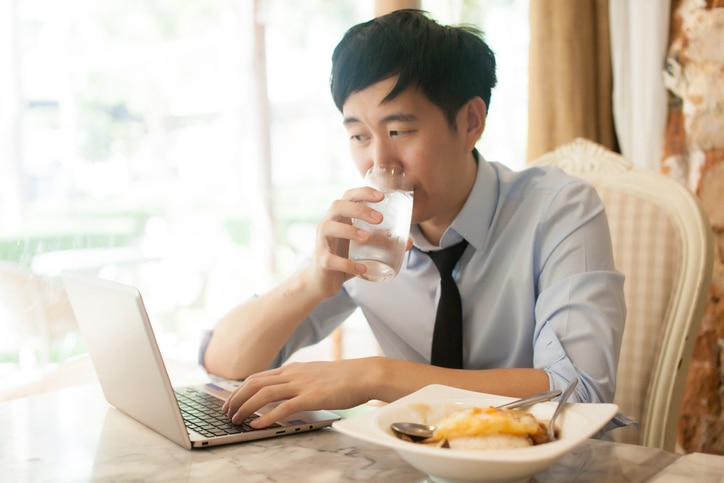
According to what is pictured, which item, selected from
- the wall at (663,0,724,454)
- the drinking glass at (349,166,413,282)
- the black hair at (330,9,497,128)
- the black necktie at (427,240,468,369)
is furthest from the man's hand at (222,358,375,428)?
the wall at (663,0,724,454)

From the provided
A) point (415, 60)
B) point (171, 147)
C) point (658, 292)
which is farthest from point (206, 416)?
point (171, 147)

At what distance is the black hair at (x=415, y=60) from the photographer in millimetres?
1387

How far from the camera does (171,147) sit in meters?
2.46

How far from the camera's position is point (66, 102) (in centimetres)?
212

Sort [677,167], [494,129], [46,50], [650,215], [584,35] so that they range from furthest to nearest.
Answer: [494,129]
[584,35]
[677,167]
[46,50]
[650,215]

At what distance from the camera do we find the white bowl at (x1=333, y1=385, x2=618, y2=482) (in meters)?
0.68

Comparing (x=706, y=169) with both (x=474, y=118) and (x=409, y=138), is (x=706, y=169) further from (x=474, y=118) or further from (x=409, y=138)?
(x=409, y=138)

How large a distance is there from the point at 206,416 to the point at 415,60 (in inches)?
29.8

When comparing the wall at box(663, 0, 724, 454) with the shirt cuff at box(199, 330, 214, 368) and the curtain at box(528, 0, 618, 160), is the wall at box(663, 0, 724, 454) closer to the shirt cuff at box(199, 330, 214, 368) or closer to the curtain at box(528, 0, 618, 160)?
the curtain at box(528, 0, 618, 160)

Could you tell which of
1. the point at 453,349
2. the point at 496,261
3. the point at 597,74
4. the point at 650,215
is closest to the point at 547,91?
the point at 597,74

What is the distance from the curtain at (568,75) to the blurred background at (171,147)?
0.51 metres

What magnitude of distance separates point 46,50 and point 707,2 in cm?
192

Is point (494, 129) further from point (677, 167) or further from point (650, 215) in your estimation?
point (650, 215)

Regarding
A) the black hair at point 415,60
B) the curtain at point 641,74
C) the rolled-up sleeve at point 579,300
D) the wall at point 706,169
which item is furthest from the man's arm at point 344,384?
the curtain at point 641,74
